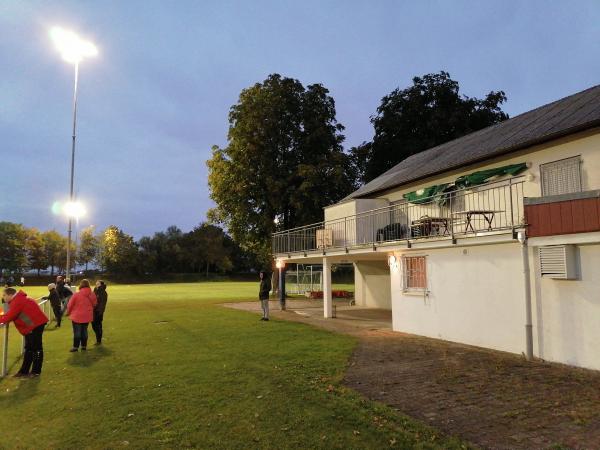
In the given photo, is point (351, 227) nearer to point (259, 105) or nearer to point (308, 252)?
point (308, 252)

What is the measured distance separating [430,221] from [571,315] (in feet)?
15.7

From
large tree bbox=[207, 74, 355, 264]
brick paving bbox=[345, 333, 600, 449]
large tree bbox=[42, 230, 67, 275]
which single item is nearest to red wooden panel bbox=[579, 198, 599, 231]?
brick paving bbox=[345, 333, 600, 449]

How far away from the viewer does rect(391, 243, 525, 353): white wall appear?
9797mm

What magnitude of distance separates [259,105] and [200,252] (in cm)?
5306

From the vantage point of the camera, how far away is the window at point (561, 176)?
11.0m

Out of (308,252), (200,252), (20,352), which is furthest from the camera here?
(200,252)

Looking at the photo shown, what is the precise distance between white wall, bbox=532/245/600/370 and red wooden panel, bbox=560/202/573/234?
403 millimetres

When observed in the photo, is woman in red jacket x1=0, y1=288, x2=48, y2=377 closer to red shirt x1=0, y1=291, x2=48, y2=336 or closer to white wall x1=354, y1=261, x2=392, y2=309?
red shirt x1=0, y1=291, x2=48, y2=336

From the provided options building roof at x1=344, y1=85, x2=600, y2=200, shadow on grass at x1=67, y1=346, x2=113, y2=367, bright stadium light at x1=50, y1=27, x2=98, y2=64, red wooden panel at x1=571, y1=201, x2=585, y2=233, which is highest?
bright stadium light at x1=50, y1=27, x2=98, y2=64

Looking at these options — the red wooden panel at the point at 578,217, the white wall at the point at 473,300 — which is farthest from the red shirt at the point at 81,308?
the red wooden panel at the point at 578,217

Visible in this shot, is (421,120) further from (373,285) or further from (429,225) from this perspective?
(429,225)

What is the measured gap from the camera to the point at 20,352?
435 inches

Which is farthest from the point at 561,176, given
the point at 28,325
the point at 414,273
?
the point at 28,325

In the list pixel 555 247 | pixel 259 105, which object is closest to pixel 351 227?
pixel 555 247
